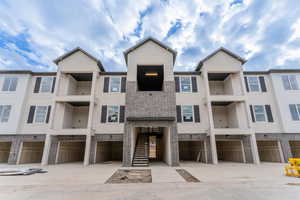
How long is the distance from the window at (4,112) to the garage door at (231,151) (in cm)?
2357

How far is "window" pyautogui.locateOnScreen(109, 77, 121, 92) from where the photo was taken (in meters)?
13.7

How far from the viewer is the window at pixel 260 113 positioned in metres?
13.1

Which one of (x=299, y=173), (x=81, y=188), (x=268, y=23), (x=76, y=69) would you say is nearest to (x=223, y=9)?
(x=268, y=23)

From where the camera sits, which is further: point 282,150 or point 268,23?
point 268,23

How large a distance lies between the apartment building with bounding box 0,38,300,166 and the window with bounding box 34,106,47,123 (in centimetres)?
10

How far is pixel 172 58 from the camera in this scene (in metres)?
13.0

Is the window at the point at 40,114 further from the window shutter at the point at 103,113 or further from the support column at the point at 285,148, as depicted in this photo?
the support column at the point at 285,148

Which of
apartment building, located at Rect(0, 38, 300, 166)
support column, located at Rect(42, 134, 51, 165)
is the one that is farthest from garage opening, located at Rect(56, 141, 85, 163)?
support column, located at Rect(42, 134, 51, 165)

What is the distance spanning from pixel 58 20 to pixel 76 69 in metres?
5.12

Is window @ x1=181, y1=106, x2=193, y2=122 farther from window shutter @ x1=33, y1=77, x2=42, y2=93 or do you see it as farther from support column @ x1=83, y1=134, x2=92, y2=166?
window shutter @ x1=33, y1=77, x2=42, y2=93

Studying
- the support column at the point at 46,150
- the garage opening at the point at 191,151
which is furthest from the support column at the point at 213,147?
the support column at the point at 46,150

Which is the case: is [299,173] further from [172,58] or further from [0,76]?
[0,76]

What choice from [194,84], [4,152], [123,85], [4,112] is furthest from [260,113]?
[4,152]

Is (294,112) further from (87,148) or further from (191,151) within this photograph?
(87,148)
